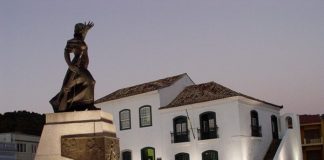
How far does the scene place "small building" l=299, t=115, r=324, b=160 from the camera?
48.9 metres

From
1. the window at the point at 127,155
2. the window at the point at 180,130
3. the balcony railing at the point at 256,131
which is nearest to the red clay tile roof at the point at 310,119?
the balcony railing at the point at 256,131

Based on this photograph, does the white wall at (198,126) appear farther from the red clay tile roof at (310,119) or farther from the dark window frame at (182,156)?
the red clay tile roof at (310,119)

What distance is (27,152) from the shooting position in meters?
51.5

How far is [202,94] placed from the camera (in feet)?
111

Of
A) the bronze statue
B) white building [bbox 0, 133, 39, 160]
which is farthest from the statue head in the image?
white building [bbox 0, 133, 39, 160]

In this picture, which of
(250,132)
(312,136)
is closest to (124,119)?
(250,132)

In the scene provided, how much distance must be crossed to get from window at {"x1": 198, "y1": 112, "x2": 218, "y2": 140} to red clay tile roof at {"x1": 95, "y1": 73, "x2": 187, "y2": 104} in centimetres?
395

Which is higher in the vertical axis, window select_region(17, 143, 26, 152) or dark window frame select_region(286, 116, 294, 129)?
dark window frame select_region(286, 116, 294, 129)

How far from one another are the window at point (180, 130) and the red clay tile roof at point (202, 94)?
3.38 feet

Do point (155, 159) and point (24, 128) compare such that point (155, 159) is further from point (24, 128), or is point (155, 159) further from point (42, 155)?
point (24, 128)

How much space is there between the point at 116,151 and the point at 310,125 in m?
40.6

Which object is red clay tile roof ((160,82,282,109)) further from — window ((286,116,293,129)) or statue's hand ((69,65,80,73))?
statue's hand ((69,65,80,73))

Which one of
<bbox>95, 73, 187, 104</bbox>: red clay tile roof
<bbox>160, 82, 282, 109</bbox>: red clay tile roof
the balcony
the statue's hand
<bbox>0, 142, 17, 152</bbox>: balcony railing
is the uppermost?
<bbox>95, 73, 187, 104</bbox>: red clay tile roof

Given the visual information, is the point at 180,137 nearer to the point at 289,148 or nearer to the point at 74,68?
the point at 289,148
